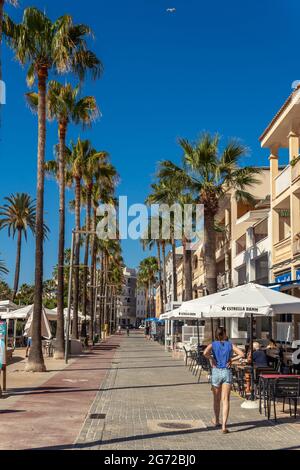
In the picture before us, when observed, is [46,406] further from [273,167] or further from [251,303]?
[273,167]

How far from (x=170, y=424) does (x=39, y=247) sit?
1332cm

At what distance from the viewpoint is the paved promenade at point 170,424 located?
9.37 metres

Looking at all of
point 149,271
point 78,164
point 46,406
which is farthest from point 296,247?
point 149,271

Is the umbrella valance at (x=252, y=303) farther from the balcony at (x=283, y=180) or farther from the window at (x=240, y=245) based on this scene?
the window at (x=240, y=245)

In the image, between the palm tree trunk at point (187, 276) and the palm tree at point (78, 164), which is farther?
the palm tree trunk at point (187, 276)

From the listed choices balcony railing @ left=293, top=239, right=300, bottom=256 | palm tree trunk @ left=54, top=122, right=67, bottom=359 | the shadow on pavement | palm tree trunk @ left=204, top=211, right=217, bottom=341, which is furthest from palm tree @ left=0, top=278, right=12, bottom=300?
the shadow on pavement

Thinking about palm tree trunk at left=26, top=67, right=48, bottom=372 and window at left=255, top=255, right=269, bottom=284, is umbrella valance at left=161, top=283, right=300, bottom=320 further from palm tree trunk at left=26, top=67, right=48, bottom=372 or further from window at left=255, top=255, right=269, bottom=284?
window at left=255, top=255, right=269, bottom=284

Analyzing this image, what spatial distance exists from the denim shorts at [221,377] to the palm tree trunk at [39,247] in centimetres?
1330

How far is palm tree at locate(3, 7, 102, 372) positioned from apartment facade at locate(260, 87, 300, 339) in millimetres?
8834

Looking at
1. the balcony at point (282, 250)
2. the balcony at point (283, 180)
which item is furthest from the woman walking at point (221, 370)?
the balcony at point (283, 180)

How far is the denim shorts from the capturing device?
1074cm

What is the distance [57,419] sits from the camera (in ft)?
38.5
